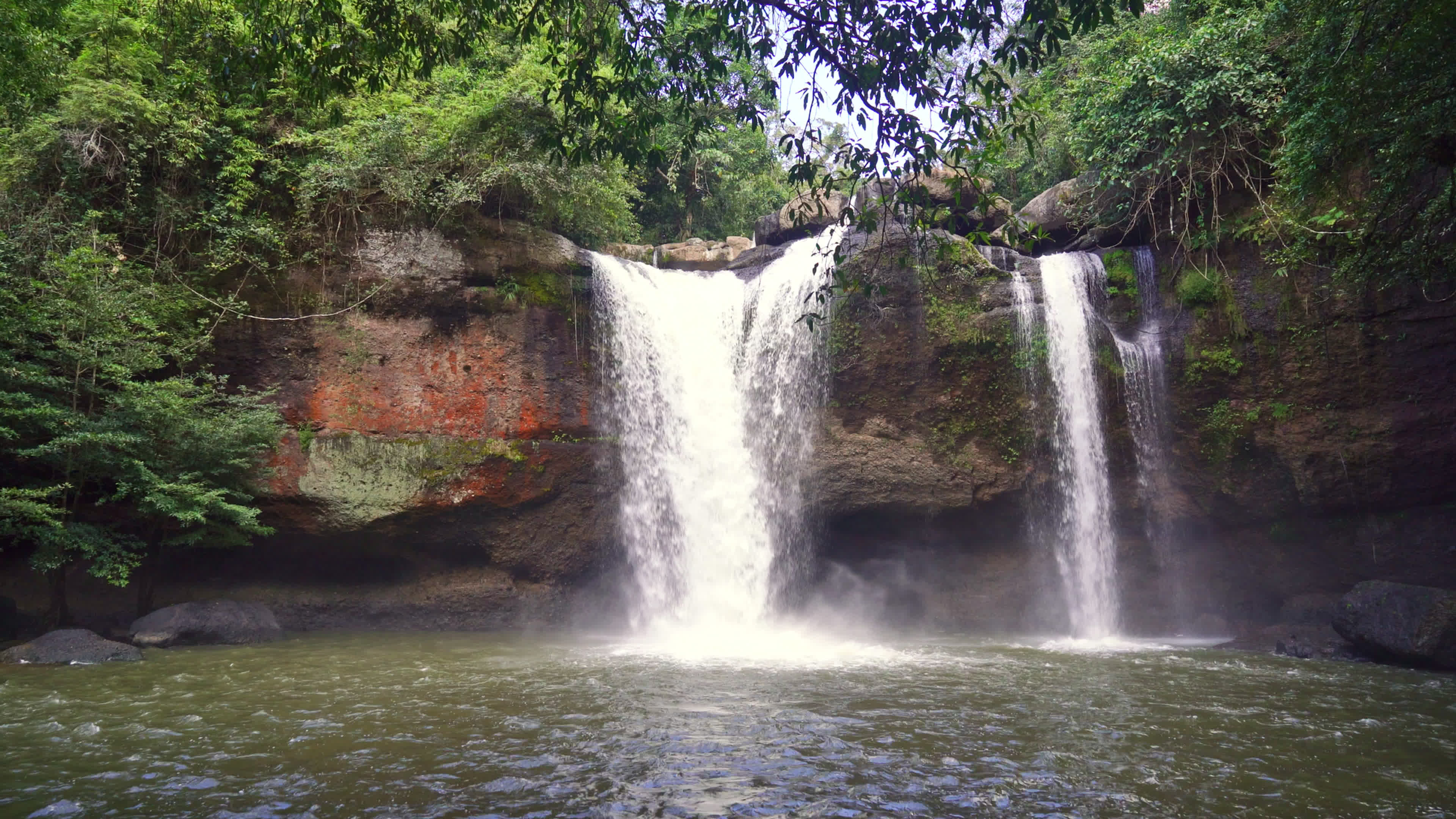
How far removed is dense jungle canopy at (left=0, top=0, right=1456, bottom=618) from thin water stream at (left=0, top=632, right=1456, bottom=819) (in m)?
3.36

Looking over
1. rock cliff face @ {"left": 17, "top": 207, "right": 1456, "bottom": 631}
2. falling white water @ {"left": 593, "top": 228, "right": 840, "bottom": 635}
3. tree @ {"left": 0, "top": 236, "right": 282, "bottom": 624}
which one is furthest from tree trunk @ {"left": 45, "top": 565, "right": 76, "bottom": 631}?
falling white water @ {"left": 593, "top": 228, "right": 840, "bottom": 635}

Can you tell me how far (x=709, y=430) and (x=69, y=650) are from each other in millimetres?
8867

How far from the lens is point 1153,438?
1423cm

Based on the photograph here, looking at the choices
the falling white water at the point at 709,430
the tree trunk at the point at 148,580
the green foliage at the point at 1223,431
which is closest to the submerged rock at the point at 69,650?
the tree trunk at the point at 148,580

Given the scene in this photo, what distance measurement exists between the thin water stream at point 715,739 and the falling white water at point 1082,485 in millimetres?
4193

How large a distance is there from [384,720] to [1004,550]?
11119 millimetres

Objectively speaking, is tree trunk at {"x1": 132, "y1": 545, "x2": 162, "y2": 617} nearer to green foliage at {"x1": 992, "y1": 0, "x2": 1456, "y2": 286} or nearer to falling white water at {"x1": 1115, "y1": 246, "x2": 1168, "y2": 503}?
green foliage at {"x1": 992, "y1": 0, "x2": 1456, "y2": 286}

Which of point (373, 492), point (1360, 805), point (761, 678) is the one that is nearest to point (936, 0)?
point (1360, 805)

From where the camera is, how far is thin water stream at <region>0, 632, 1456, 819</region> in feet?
15.4

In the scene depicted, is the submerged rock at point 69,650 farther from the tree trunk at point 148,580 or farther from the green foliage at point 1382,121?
the green foliage at point 1382,121

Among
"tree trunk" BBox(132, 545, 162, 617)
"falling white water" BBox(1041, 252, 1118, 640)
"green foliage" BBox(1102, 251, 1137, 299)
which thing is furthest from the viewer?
"green foliage" BBox(1102, 251, 1137, 299)

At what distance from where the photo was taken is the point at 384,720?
657 centimetres

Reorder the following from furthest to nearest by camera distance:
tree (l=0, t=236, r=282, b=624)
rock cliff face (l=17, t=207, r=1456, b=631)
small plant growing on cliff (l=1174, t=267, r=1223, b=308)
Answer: small plant growing on cliff (l=1174, t=267, r=1223, b=308), rock cliff face (l=17, t=207, r=1456, b=631), tree (l=0, t=236, r=282, b=624)

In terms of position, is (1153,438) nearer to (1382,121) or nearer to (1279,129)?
(1279,129)
